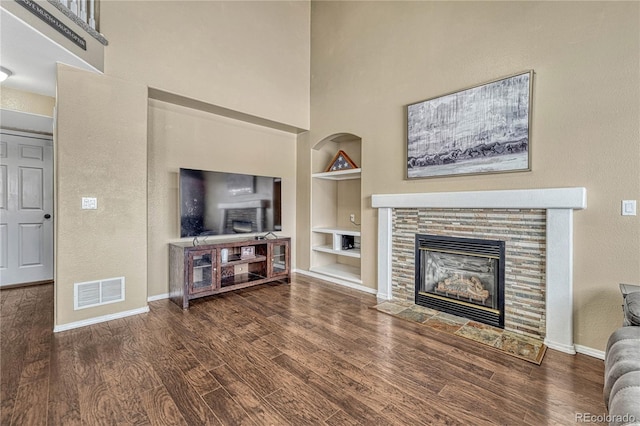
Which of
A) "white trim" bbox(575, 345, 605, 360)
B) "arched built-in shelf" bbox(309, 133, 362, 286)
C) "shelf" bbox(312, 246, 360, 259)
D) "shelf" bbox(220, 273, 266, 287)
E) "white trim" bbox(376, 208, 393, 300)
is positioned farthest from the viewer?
"arched built-in shelf" bbox(309, 133, 362, 286)

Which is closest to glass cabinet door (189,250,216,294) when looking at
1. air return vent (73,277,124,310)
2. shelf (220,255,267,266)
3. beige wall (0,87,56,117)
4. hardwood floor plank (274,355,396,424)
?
shelf (220,255,267,266)

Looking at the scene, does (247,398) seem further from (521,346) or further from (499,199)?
(499,199)

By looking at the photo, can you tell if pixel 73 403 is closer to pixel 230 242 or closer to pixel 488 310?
pixel 230 242

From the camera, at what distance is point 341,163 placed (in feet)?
14.3

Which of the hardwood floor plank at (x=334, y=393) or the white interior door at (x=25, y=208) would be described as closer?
the hardwood floor plank at (x=334, y=393)

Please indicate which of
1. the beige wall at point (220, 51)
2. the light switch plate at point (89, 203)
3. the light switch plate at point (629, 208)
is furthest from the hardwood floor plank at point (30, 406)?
the light switch plate at point (629, 208)

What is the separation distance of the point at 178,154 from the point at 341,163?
2.30m

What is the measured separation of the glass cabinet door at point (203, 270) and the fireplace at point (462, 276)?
2472 mm

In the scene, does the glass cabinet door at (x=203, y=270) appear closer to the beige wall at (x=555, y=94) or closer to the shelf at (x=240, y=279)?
the shelf at (x=240, y=279)

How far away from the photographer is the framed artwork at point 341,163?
4266mm

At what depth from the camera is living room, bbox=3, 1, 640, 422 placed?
223 centimetres

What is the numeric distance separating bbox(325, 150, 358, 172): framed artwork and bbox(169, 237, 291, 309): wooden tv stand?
A: 136cm

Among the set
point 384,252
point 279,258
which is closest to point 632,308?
point 384,252

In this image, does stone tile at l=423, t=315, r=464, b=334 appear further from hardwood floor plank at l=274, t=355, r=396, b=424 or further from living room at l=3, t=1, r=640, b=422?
hardwood floor plank at l=274, t=355, r=396, b=424
